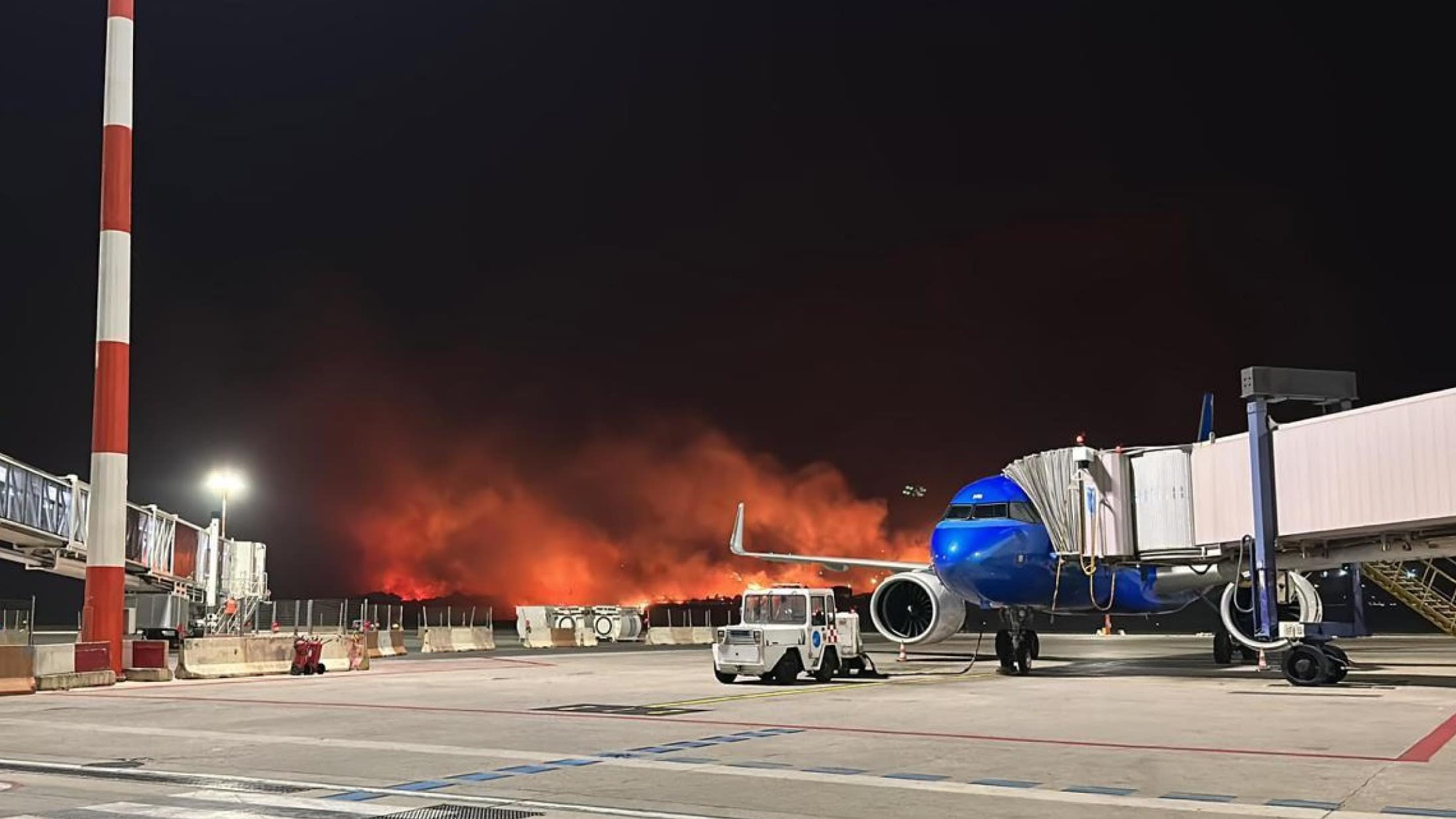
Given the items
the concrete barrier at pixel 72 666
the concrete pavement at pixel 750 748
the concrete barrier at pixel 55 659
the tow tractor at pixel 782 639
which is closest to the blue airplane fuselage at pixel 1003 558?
the concrete pavement at pixel 750 748

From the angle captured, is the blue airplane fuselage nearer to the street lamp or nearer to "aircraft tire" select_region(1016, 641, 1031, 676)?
"aircraft tire" select_region(1016, 641, 1031, 676)

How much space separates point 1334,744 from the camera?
46.4 ft

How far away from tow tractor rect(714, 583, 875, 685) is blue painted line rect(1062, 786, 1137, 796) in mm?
14468

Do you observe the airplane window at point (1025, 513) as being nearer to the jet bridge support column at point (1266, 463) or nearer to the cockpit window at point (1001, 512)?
the cockpit window at point (1001, 512)

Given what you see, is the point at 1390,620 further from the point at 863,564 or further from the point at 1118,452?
the point at 1118,452

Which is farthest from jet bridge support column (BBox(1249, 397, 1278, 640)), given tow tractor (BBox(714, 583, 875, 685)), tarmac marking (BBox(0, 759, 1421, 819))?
tarmac marking (BBox(0, 759, 1421, 819))

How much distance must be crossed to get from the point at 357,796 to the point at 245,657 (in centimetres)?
2245

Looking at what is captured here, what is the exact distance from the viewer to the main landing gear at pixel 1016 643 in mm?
28812

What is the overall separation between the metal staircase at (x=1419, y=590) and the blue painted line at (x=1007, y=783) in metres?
26.9

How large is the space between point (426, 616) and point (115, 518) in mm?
34291

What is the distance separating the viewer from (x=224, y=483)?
4400cm

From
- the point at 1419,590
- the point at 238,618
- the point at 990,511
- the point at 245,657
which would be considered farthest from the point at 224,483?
the point at 1419,590

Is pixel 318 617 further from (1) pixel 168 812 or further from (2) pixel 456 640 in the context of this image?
(1) pixel 168 812

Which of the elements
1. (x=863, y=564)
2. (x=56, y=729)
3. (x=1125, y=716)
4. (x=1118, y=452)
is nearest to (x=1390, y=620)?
(x=863, y=564)
